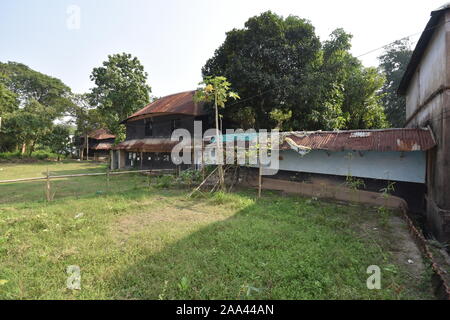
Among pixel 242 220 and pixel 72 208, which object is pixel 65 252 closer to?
pixel 72 208

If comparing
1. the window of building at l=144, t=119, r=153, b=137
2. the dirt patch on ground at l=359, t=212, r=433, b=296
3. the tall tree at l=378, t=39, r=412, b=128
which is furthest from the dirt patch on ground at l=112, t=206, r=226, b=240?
the tall tree at l=378, t=39, r=412, b=128

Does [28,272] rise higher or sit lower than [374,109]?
lower

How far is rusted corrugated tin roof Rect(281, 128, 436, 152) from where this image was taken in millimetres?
7118

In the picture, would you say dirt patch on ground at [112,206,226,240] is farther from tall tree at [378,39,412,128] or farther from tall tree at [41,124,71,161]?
tall tree at [41,124,71,161]

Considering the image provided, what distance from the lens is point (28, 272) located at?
13.2 feet

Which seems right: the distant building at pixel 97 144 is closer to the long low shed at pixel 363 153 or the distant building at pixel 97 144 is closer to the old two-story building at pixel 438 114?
the long low shed at pixel 363 153

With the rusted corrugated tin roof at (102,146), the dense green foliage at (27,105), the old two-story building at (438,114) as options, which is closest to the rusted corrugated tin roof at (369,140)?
the old two-story building at (438,114)

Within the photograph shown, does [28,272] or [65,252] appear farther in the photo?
[65,252]

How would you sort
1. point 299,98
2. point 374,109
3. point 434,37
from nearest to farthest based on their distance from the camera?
point 434,37 → point 299,98 → point 374,109

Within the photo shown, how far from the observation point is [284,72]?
47.2ft

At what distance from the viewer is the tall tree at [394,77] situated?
74.0ft

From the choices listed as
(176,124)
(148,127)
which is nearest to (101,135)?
(148,127)
